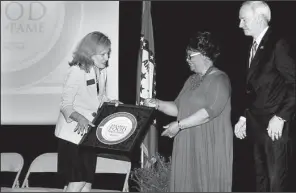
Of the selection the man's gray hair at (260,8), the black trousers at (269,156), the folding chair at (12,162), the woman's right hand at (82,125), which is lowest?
the folding chair at (12,162)

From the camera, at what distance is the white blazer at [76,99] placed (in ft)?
9.53

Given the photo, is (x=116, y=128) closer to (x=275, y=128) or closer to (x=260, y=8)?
(x=275, y=128)

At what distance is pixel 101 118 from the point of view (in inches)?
117

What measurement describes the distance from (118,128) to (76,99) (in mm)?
325

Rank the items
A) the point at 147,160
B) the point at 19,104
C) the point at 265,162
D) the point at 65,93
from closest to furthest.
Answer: the point at 265,162 < the point at 65,93 < the point at 147,160 < the point at 19,104

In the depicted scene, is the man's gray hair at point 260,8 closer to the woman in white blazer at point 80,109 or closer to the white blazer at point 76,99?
the woman in white blazer at point 80,109

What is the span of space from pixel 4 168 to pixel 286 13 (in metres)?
2.93

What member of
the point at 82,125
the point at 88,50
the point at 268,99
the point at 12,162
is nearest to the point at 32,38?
the point at 12,162

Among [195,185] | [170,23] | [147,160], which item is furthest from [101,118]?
[170,23]

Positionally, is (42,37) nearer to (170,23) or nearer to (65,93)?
(170,23)

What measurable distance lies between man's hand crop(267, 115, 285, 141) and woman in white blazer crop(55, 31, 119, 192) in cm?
108

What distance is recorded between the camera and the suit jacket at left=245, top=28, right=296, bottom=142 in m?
2.59

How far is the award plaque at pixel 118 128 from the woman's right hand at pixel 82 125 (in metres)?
0.04

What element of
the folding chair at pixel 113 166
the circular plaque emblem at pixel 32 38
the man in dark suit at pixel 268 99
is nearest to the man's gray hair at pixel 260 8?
the man in dark suit at pixel 268 99
